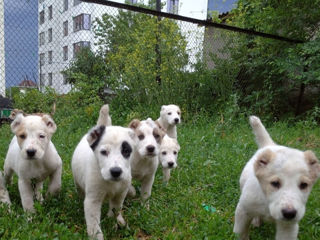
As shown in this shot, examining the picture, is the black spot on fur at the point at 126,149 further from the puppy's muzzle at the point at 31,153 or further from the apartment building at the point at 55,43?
the apartment building at the point at 55,43

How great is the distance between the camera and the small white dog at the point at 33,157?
3.59m

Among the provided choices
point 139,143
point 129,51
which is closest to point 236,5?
point 129,51

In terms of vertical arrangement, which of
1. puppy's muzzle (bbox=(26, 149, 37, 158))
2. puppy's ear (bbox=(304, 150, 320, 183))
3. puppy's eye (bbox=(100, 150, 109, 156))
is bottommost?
puppy's muzzle (bbox=(26, 149, 37, 158))

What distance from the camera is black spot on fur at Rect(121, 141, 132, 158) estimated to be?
319 cm

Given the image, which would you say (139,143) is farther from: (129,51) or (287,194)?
(129,51)

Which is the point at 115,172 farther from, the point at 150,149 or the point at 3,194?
the point at 3,194

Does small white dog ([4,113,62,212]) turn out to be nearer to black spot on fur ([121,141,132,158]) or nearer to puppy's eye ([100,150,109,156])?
puppy's eye ([100,150,109,156])

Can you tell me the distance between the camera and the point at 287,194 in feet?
8.45

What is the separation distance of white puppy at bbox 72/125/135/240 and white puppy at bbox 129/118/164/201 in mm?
628

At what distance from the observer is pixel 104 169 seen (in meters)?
3.06

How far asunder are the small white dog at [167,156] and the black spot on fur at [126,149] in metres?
1.62

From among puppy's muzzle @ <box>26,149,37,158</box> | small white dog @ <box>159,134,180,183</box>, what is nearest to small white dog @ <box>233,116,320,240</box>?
small white dog @ <box>159,134,180,183</box>

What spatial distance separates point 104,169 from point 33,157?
94 centimetres

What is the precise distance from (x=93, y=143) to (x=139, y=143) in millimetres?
962
